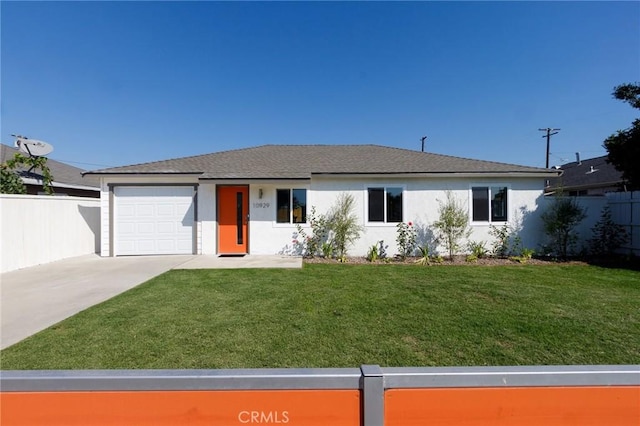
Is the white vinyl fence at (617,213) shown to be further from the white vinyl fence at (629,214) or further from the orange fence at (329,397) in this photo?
the orange fence at (329,397)

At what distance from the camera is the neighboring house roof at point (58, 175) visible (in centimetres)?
1372

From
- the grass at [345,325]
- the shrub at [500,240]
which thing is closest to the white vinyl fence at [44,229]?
the grass at [345,325]

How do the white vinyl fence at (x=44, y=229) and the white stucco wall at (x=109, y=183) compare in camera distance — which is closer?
the white vinyl fence at (x=44, y=229)

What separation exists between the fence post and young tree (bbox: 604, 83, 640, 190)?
13.5 metres

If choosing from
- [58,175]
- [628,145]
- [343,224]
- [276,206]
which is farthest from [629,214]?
[58,175]

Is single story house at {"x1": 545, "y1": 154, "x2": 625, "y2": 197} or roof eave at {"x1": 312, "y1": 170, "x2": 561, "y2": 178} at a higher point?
single story house at {"x1": 545, "y1": 154, "x2": 625, "y2": 197}

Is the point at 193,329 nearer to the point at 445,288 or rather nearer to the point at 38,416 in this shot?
the point at 38,416

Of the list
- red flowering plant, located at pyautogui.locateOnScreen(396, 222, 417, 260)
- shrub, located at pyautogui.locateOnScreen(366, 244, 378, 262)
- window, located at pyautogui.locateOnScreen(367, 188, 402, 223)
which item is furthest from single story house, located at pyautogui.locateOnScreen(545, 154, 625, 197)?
shrub, located at pyautogui.locateOnScreen(366, 244, 378, 262)

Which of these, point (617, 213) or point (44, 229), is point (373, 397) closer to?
point (44, 229)

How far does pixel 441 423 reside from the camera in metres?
1.50

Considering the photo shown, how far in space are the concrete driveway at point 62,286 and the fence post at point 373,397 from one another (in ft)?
17.7

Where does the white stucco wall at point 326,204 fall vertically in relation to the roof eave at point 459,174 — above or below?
below

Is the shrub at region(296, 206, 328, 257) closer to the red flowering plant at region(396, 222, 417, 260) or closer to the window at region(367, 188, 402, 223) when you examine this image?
the window at region(367, 188, 402, 223)

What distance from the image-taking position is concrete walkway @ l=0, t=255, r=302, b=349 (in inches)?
197
